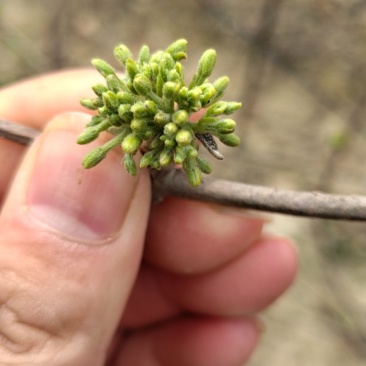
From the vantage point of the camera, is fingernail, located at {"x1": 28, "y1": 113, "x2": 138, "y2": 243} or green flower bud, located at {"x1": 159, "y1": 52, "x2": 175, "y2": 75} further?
fingernail, located at {"x1": 28, "y1": 113, "x2": 138, "y2": 243}

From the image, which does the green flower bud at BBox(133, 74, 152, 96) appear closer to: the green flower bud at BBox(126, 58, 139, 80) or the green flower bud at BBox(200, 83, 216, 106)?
the green flower bud at BBox(126, 58, 139, 80)

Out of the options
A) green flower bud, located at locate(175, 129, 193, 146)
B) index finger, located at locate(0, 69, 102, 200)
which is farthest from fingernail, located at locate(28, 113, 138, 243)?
index finger, located at locate(0, 69, 102, 200)

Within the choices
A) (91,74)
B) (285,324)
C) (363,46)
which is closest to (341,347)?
(285,324)

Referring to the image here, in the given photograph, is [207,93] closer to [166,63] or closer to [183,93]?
[183,93]

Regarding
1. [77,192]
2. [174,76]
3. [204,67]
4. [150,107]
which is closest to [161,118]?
[150,107]

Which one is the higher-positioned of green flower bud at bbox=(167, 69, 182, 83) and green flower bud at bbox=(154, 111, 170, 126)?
green flower bud at bbox=(167, 69, 182, 83)

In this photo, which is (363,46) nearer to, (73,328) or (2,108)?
(2,108)

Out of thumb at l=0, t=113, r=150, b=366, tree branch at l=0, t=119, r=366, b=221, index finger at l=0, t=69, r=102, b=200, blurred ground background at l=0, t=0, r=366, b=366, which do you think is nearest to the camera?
tree branch at l=0, t=119, r=366, b=221

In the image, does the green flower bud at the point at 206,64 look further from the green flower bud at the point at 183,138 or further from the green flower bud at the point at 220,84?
the green flower bud at the point at 183,138
